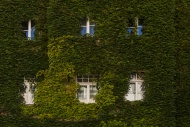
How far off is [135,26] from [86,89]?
4644mm

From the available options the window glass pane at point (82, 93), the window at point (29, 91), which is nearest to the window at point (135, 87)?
the window glass pane at point (82, 93)

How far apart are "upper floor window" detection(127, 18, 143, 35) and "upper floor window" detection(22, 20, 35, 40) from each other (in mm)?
5836

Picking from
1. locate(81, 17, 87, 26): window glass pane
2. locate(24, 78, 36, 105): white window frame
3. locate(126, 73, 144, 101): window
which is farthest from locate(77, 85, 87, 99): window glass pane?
locate(81, 17, 87, 26): window glass pane

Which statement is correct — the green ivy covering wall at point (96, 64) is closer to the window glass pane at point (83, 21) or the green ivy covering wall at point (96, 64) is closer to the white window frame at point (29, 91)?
the white window frame at point (29, 91)

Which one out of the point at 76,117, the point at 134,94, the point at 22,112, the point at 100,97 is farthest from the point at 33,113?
the point at 134,94

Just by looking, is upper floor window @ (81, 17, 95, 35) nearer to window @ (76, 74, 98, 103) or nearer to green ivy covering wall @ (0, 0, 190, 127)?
green ivy covering wall @ (0, 0, 190, 127)

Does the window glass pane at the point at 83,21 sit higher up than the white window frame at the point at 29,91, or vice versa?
the window glass pane at the point at 83,21

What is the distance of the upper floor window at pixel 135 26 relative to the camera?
21250 millimetres

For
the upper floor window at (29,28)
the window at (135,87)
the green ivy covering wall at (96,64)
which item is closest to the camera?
the green ivy covering wall at (96,64)

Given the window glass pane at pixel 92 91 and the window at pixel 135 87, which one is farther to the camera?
the window glass pane at pixel 92 91

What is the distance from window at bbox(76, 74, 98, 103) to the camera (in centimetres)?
2112

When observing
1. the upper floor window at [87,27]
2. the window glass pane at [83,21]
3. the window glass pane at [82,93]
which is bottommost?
the window glass pane at [82,93]

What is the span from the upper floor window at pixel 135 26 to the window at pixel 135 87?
2532 millimetres

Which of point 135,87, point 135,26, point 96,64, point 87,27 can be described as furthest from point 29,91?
point 135,26
